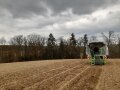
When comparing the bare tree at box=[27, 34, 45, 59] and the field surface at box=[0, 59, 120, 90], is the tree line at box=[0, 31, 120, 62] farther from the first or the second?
the field surface at box=[0, 59, 120, 90]

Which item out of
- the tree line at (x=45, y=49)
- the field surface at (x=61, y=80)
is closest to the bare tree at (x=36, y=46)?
the tree line at (x=45, y=49)

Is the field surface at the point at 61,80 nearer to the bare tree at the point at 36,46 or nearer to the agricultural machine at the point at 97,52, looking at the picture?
the agricultural machine at the point at 97,52

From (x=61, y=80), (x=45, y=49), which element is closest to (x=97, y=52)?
(x=61, y=80)

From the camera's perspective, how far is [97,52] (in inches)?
1436

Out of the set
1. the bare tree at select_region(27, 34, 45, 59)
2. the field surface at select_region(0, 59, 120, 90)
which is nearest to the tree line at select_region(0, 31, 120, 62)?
the bare tree at select_region(27, 34, 45, 59)

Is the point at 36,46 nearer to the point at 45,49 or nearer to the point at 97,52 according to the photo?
the point at 45,49

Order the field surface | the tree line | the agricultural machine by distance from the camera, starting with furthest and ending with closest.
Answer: the tree line, the agricultural machine, the field surface

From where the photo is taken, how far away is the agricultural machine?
3488cm

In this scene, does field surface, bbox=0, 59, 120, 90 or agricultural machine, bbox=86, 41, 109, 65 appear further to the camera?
agricultural machine, bbox=86, 41, 109, 65

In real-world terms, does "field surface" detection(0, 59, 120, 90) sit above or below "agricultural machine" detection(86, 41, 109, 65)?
below

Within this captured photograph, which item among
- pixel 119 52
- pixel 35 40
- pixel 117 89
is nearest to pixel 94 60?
pixel 117 89

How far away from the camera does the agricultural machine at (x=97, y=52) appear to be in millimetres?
34875

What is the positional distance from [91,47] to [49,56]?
59837 millimetres

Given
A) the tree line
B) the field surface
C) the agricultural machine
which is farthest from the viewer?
the tree line
